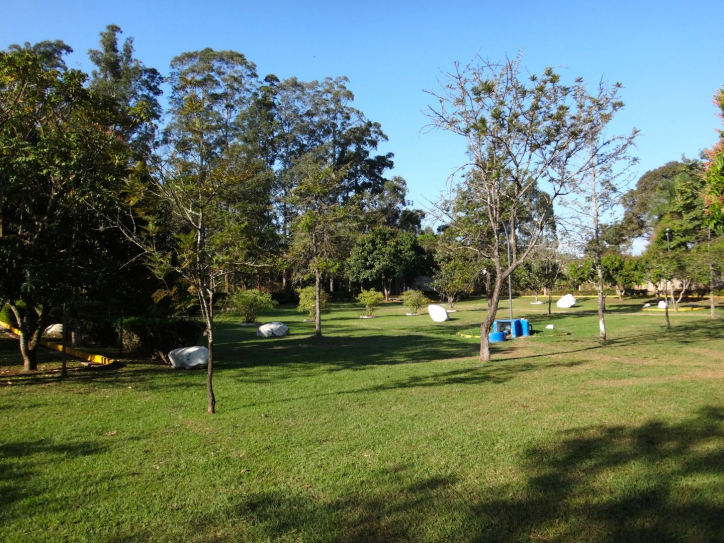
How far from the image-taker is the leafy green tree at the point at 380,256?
160ft

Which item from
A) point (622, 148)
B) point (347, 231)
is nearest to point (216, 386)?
point (347, 231)

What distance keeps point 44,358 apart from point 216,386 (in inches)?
250

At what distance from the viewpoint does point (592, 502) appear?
3969mm

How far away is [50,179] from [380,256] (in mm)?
39835

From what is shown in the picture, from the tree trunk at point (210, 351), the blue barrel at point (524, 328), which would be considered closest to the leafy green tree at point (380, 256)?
the blue barrel at point (524, 328)

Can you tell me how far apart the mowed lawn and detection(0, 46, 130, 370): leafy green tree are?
2.04 m

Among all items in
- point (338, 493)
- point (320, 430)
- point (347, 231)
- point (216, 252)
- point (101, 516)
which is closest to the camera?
point (101, 516)

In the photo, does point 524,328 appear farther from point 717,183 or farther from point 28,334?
point 28,334

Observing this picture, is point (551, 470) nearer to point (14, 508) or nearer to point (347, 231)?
point (14, 508)

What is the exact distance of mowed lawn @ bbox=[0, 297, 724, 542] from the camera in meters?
3.67

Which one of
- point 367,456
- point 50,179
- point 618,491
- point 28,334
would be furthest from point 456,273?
point 618,491

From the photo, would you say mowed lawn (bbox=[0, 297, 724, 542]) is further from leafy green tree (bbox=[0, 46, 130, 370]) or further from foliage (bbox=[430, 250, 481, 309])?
foliage (bbox=[430, 250, 481, 309])

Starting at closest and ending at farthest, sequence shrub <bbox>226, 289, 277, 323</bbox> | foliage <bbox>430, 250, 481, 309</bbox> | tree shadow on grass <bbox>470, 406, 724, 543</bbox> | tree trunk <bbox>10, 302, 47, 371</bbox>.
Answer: tree shadow on grass <bbox>470, 406, 724, 543</bbox> → tree trunk <bbox>10, 302, 47, 371</bbox> → foliage <bbox>430, 250, 481, 309</bbox> → shrub <bbox>226, 289, 277, 323</bbox>

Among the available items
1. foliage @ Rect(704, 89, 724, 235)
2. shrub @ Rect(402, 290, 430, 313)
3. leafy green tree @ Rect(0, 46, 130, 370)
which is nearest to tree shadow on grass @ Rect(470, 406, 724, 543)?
foliage @ Rect(704, 89, 724, 235)
